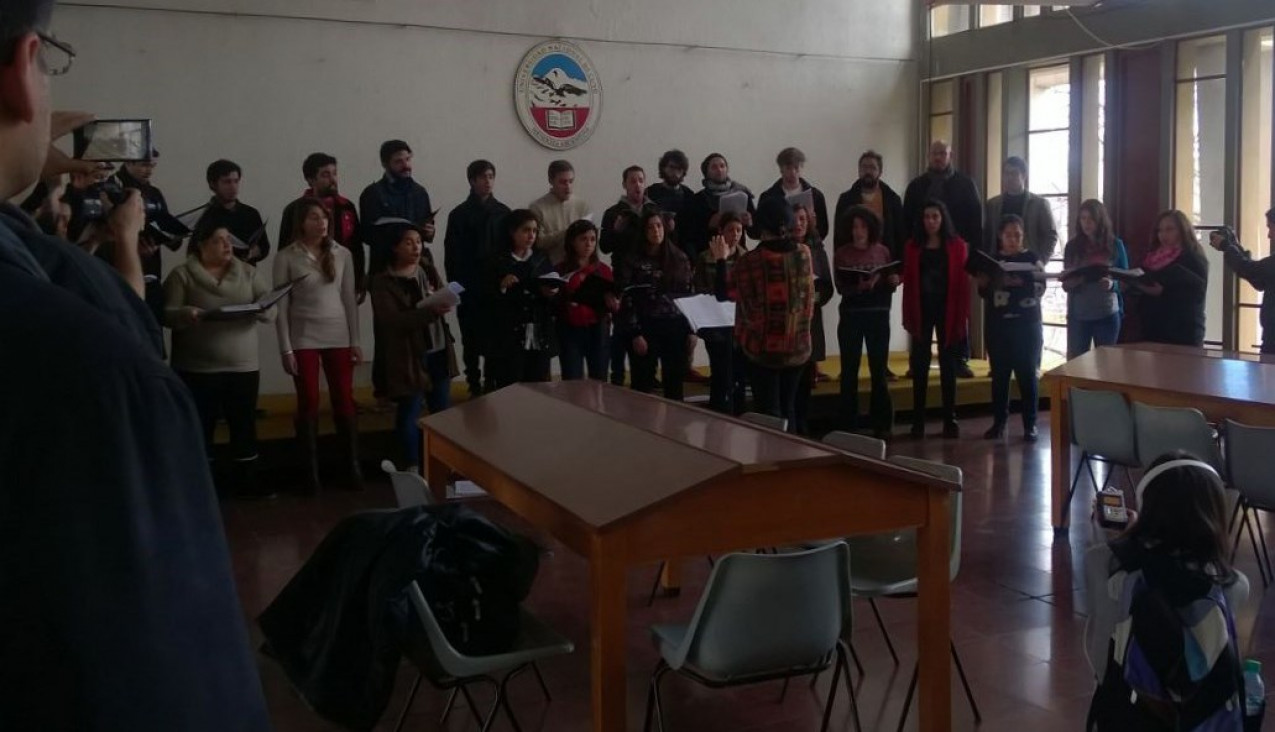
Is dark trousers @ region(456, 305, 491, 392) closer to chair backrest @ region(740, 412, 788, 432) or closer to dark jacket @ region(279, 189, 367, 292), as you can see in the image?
dark jacket @ region(279, 189, 367, 292)

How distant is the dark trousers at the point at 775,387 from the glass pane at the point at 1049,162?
13.8 ft

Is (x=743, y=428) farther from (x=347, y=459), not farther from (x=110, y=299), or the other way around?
(x=347, y=459)

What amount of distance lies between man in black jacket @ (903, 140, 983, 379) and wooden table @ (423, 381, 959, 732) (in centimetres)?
576

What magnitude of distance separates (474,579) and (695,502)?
63 centimetres

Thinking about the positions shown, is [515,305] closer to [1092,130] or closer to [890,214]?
[890,214]

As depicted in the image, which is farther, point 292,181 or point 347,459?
point 292,181

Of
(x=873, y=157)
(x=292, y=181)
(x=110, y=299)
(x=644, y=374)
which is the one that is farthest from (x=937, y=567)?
(x=292, y=181)

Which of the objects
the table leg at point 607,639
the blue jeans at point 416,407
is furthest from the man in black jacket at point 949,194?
the table leg at point 607,639

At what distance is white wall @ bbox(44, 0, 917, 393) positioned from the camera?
8.64 meters

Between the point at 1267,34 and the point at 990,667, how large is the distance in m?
6.52

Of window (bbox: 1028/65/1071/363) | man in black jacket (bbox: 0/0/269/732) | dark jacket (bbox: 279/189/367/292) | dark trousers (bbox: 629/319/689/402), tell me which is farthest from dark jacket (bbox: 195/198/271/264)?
man in black jacket (bbox: 0/0/269/732)

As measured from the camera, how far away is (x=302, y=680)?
11.2 ft

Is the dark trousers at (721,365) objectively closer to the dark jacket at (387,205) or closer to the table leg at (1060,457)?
the dark jacket at (387,205)

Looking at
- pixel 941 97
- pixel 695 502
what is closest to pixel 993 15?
pixel 941 97
